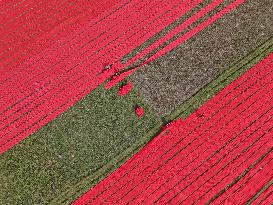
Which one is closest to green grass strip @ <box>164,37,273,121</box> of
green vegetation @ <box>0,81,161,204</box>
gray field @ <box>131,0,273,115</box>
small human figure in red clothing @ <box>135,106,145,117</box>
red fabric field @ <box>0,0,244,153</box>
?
gray field @ <box>131,0,273,115</box>

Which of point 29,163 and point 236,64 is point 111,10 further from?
point 29,163

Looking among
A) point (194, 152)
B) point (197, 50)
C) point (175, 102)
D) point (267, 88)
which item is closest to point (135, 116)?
point (175, 102)

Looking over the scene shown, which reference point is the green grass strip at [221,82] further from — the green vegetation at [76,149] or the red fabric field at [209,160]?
the green vegetation at [76,149]

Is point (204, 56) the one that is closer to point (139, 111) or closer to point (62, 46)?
point (139, 111)

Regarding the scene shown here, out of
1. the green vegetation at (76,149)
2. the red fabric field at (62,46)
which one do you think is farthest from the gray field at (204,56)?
the green vegetation at (76,149)

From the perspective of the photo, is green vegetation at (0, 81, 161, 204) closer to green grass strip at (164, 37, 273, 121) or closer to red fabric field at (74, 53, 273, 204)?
red fabric field at (74, 53, 273, 204)

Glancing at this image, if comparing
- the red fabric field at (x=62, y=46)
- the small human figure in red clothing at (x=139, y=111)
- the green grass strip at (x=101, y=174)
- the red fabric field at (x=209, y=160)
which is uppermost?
the red fabric field at (x=62, y=46)
